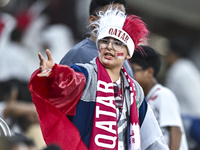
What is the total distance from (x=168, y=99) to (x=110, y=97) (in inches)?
60.8

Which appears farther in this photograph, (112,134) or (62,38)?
(62,38)

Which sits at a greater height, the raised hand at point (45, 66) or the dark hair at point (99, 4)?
the dark hair at point (99, 4)

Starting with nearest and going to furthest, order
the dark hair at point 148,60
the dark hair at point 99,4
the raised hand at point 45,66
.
→ the raised hand at point 45,66 < the dark hair at point 99,4 < the dark hair at point 148,60

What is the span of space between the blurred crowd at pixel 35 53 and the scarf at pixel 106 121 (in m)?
1.43

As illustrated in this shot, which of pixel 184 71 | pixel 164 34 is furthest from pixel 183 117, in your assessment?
pixel 164 34

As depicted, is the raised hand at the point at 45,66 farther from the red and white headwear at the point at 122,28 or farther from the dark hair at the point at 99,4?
the dark hair at the point at 99,4

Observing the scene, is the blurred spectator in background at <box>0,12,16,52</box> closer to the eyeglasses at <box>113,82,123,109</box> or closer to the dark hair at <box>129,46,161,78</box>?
the dark hair at <box>129,46,161,78</box>

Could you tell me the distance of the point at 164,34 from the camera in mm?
8734

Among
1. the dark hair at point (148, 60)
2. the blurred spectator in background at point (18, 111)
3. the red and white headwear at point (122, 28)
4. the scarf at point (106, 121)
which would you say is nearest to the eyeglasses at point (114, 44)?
the red and white headwear at point (122, 28)

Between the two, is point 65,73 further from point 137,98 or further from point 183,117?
point 183,117

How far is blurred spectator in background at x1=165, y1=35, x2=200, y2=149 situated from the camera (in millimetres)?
4816

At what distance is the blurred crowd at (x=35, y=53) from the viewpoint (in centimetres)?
447

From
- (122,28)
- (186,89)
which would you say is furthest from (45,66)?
(186,89)

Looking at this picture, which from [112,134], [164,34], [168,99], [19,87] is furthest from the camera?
[164,34]
